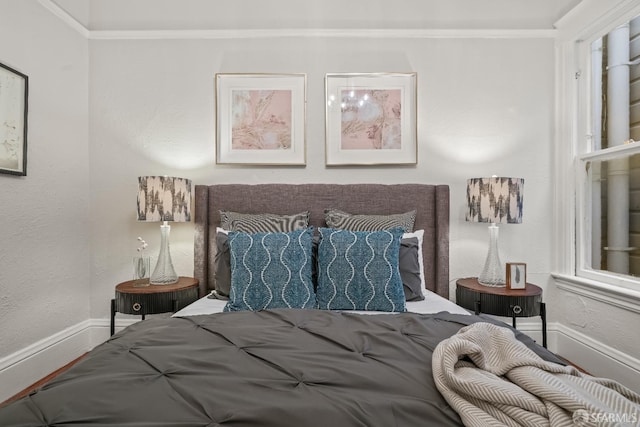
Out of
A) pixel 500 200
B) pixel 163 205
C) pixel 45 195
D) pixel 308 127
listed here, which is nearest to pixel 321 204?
pixel 308 127

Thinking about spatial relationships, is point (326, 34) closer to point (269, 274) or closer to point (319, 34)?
point (319, 34)

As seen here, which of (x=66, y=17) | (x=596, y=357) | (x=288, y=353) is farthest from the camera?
(x=66, y=17)

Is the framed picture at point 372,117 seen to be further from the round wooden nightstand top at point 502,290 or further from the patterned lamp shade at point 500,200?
the round wooden nightstand top at point 502,290

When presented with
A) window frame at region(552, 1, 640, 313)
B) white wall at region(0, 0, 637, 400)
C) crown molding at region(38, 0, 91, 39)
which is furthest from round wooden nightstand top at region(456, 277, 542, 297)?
crown molding at region(38, 0, 91, 39)

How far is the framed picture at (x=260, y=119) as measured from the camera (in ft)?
8.86

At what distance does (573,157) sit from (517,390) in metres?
2.46

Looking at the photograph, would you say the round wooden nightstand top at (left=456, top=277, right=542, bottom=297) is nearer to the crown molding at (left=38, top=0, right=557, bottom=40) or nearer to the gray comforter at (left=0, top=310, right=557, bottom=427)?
the gray comforter at (left=0, top=310, right=557, bottom=427)

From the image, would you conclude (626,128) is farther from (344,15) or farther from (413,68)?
(344,15)

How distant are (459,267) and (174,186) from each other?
7.14 ft

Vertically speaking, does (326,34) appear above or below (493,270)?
above

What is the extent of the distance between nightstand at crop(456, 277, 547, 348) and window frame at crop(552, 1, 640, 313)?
22.5 inches


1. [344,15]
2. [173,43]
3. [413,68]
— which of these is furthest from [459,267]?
[173,43]

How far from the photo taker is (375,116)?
8.84 feet

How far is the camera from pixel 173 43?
2.72 m
